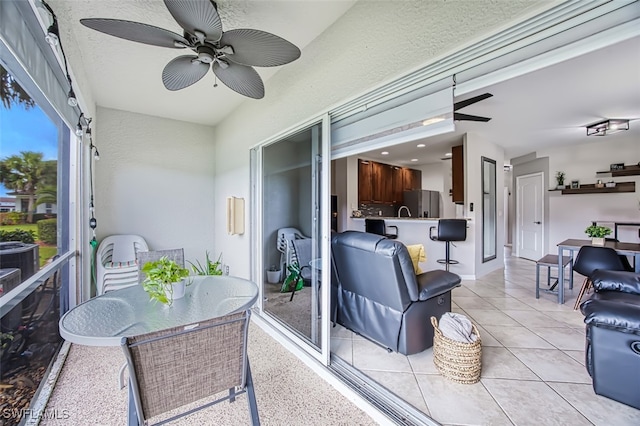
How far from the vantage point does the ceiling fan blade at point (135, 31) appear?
131 cm

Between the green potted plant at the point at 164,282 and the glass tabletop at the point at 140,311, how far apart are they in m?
0.06

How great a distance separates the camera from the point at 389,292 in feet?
7.26

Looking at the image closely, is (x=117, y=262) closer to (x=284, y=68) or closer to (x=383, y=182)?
(x=284, y=68)

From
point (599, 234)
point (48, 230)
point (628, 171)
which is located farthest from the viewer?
point (628, 171)

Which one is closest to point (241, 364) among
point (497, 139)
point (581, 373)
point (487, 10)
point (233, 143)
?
point (487, 10)

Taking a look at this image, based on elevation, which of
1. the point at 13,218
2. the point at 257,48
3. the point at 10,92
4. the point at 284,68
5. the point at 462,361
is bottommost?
the point at 462,361

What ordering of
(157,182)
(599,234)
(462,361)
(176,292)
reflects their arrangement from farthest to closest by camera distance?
(157,182), (599,234), (462,361), (176,292)

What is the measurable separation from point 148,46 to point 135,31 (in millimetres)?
1190

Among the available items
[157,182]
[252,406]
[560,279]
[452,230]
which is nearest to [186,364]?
[252,406]

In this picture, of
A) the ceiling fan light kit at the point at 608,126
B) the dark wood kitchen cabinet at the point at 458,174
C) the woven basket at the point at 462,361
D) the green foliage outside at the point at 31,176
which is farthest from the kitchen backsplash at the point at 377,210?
the green foliage outside at the point at 31,176

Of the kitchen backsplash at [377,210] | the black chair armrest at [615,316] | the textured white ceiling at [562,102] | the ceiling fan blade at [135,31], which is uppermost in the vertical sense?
the textured white ceiling at [562,102]

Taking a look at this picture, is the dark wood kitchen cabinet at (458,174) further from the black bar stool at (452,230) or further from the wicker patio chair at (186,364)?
the wicker patio chair at (186,364)

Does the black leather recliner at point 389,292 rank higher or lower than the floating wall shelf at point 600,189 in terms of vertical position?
lower

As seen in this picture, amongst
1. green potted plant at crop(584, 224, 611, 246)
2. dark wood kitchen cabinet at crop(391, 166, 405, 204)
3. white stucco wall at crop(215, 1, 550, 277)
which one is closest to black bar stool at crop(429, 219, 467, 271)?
green potted plant at crop(584, 224, 611, 246)
